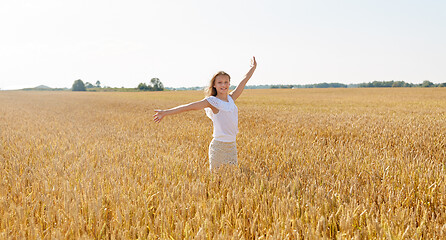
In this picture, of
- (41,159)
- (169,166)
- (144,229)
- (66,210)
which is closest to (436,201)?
(144,229)

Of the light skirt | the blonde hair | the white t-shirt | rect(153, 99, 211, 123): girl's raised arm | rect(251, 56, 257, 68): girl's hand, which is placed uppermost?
rect(251, 56, 257, 68): girl's hand

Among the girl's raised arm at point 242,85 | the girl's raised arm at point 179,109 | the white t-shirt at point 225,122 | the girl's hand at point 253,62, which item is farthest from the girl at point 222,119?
the girl's hand at point 253,62

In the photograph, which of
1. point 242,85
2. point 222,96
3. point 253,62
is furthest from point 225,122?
point 253,62

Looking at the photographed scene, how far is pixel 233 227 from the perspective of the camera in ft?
7.06

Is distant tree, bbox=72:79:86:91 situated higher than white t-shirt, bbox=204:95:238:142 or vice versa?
distant tree, bbox=72:79:86:91

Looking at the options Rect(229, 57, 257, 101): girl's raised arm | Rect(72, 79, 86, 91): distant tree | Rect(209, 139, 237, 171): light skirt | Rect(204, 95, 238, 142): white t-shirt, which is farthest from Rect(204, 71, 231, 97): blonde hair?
Rect(72, 79, 86, 91): distant tree

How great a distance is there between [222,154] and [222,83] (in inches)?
35.5

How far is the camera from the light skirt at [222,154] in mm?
3727

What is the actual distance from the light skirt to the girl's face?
2.22 ft

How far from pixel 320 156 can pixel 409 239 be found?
2.56 m

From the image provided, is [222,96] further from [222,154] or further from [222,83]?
[222,154]

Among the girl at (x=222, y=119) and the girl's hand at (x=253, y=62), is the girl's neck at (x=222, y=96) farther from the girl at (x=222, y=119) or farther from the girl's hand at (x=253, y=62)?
the girl's hand at (x=253, y=62)

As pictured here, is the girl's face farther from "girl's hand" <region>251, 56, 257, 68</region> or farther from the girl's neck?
"girl's hand" <region>251, 56, 257, 68</region>

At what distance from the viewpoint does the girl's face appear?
3602 mm
